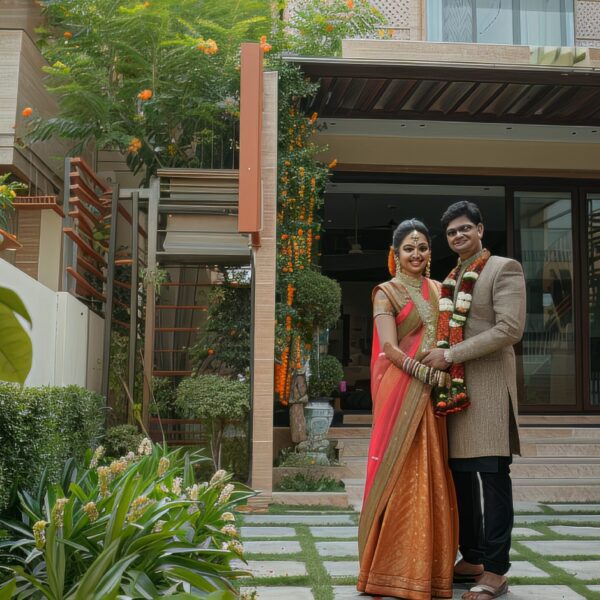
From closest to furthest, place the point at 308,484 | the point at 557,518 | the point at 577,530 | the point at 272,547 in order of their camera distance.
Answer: the point at 272,547 → the point at 577,530 → the point at 557,518 → the point at 308,484

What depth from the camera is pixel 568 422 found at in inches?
356

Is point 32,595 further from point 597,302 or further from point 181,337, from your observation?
point 597,302

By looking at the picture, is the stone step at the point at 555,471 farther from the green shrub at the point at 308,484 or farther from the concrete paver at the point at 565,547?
the concrete paver at the point at 565,547

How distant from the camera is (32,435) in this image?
11.6 ft

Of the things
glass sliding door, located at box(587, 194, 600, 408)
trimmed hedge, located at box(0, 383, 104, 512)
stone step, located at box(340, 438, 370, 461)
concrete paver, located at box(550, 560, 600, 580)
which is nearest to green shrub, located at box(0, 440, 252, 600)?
trimmed hedge, located at box(0, 383, 104, 512)

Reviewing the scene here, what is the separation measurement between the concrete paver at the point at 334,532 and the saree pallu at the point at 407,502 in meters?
1.45

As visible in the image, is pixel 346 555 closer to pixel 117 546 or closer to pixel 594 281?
pixel 117 546

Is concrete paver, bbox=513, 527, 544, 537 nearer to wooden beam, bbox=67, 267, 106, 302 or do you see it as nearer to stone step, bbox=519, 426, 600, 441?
stone step, bbox=519, 426, 600, 441

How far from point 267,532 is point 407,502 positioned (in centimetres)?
182

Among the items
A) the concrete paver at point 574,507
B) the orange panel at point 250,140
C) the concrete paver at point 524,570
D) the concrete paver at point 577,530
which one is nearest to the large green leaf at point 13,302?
the concrete paver at point 524,570

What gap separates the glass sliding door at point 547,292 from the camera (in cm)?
970

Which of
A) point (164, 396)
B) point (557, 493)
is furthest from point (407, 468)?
point (164, 396)

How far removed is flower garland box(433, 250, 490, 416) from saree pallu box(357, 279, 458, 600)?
0.08 meters

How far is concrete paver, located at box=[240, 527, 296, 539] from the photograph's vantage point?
198 inches
